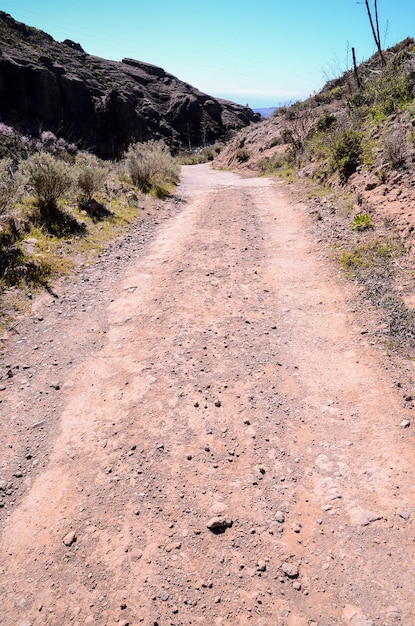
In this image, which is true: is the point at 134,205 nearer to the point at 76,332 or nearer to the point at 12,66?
the point at 76,332

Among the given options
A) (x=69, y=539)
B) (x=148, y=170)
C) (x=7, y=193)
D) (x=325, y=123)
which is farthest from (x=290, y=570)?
(x=325, y=123)

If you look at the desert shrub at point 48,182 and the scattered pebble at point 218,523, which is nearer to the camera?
the scattered pebble at point 218,523

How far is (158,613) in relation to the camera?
98.0 inches

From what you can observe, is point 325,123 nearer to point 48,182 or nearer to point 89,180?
point 89,180

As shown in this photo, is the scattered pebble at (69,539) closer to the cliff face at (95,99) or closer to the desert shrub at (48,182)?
the desert shrub at (48,182)

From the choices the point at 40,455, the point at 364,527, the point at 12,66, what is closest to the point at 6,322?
the point at 40,455

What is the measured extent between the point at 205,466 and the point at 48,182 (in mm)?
8475

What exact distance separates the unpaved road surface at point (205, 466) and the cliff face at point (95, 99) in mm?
39018

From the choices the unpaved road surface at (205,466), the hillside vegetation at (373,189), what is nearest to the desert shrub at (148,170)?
the hillside vegetation at (373,189)

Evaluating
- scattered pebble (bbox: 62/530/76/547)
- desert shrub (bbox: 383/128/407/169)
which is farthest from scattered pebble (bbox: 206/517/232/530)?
desert shrub (bbox: 383/128/407/169)

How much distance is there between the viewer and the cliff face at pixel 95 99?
43.3 m

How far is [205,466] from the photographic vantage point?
11.5 ft

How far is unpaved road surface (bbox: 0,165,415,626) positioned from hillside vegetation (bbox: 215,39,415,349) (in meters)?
0.66

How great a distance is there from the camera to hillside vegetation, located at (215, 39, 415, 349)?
5922mm
